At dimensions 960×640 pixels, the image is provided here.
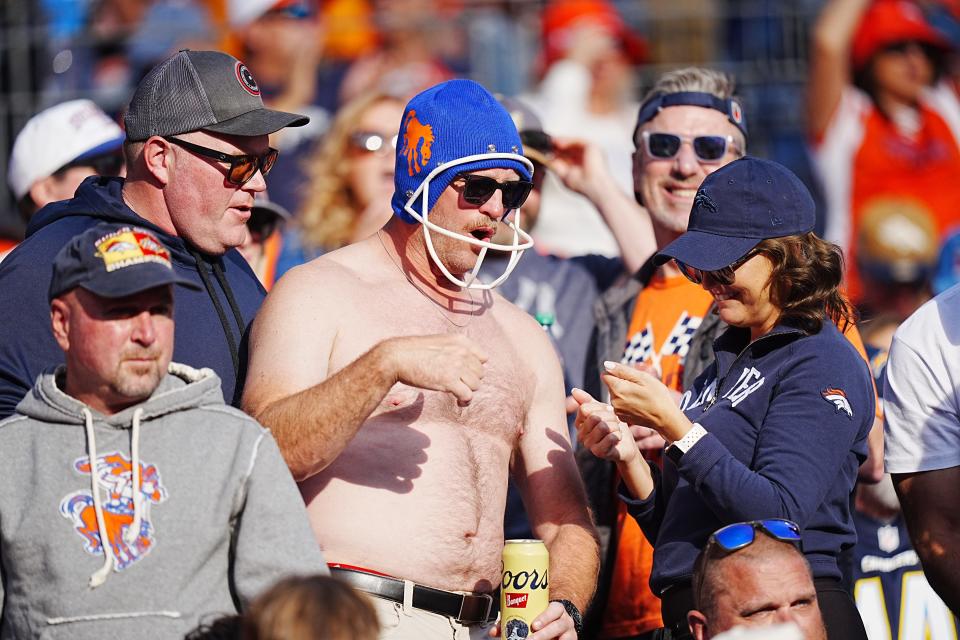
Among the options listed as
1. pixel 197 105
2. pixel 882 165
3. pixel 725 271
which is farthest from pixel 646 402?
pixel 882 165

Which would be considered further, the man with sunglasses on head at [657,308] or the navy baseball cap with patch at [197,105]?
the man with sunglasses on head at [657,308]

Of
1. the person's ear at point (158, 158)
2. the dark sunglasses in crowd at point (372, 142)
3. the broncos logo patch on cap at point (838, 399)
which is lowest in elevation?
the broncos logo patch on cap at point (838, 399)

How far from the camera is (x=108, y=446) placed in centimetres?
329

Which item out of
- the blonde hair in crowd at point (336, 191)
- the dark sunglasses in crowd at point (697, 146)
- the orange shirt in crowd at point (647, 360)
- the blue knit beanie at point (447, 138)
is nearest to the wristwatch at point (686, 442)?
the blue knit beanie at point (447, 138)

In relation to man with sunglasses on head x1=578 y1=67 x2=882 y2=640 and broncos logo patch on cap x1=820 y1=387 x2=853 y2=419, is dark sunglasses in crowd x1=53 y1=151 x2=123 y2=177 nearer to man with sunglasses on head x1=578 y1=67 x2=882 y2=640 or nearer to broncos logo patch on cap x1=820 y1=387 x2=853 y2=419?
man with sunglasses on head x1=578 y1=67 x2=882 y2=640

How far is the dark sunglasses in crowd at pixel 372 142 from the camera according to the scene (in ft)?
22.7

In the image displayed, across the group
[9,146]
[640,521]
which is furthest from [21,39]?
[640,521]

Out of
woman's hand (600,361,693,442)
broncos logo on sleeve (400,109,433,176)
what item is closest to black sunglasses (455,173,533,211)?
broncos logo on sleeve (400,109,433,176)

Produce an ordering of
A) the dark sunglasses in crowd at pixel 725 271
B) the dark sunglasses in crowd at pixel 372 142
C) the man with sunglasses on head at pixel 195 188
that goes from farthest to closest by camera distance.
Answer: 1. the dark sunglasses in crowd at pixel 372 142
2. the man with sunglasses on head at pixel 195 188
3. the dark sunglasses in crowd at pixel 725 271

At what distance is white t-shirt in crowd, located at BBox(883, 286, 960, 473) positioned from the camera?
4.27 meters

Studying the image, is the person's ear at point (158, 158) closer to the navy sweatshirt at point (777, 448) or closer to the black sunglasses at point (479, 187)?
the black sunglasses at point (479, 187)

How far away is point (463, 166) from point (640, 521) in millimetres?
1171

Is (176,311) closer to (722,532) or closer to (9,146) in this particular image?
(722,532)

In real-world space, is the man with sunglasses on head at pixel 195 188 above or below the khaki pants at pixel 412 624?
above
